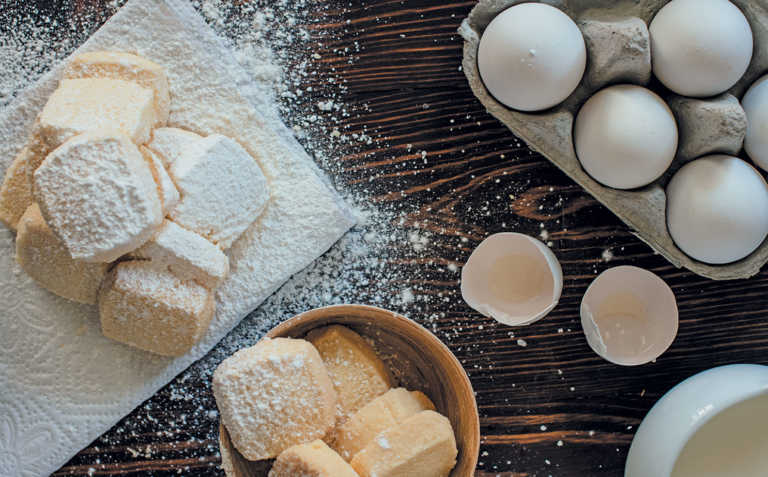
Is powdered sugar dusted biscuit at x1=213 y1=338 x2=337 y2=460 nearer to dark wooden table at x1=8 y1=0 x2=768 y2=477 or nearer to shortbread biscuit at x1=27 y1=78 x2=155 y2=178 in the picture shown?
dark wooden table at x1=8 y1=0 x2=768 y2=477

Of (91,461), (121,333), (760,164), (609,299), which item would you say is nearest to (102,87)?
(121,333)

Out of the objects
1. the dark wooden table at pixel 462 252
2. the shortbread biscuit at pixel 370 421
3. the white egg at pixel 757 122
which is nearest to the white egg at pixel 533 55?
the dark wooden table at pixel 462 252

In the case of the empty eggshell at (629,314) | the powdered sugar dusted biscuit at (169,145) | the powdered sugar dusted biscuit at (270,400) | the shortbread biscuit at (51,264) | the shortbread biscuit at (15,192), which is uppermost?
the powdered sugar dusted biscuit at (169,145)

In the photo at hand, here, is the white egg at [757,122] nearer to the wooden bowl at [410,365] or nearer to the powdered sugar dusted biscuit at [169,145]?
the wooden bowl at [410,365]

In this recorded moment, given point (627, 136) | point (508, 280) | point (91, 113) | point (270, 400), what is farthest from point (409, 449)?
point (91, 113)

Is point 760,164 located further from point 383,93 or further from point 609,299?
point 383,93

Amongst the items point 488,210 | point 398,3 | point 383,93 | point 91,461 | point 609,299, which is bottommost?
point 91,461

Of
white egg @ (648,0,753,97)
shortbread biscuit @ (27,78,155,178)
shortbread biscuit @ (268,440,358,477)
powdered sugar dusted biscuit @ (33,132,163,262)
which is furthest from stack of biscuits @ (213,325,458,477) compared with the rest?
white egg @ (648,0,753,97)
